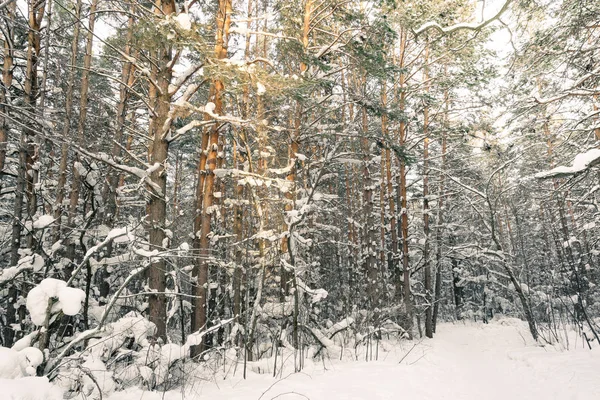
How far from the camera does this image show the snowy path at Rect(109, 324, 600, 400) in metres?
3.77

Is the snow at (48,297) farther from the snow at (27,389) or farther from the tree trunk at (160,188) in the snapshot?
the tree trunk at (160,188)

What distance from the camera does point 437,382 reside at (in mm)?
5070

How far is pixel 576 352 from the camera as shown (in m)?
6.35

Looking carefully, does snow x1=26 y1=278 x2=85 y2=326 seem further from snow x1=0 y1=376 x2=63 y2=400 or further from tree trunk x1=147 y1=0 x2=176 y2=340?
tree trunk x1=147 y1=0 x2=176 y2=340

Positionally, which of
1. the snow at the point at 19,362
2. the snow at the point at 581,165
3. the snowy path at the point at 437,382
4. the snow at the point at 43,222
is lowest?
the snowy path at the point at 437,382

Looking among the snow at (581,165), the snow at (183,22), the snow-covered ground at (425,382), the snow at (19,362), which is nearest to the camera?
the snow at (19,362)

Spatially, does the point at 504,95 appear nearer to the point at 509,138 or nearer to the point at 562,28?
the point at 509,138

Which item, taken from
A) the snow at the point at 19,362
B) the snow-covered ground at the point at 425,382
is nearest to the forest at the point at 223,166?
the snow at the point at 19,362

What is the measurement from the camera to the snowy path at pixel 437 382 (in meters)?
3.77

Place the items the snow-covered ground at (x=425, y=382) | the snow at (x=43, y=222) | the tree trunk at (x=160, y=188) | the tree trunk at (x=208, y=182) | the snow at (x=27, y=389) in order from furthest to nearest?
the tree trunk at (x=208, y=182), the tree trunk at (x=160, y=188), the snow at (x=43, y=222), the snow-covered ground at (x=425, y=382), the snow at (x=27, y=389)

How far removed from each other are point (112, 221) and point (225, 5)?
17.7ft

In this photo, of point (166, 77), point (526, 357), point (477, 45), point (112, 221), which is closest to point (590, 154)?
point (526, 357)

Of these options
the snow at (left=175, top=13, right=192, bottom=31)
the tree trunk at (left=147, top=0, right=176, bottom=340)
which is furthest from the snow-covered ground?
the snow at (left=175, top=13, right=192, bottom=31)

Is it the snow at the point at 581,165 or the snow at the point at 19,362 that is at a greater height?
the snow at the point at 581,165
